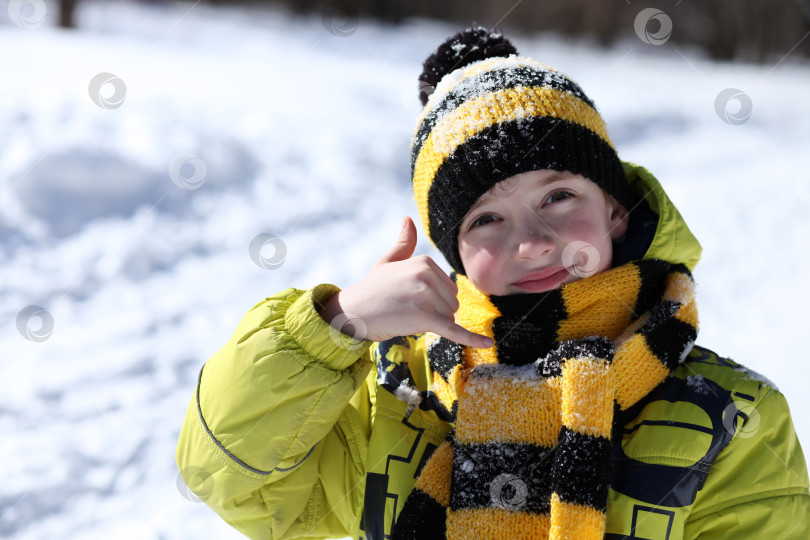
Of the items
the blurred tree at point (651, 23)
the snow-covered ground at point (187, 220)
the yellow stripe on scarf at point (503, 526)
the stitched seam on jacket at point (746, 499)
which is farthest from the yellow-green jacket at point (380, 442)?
the blurred tree at point (651, 23)

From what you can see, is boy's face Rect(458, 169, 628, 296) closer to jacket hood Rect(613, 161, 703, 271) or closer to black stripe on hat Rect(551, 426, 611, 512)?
jacket hood Rect(613, 161, 703, 271)

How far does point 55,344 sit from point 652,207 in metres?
2.13

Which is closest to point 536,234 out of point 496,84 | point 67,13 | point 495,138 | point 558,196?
point 558,196

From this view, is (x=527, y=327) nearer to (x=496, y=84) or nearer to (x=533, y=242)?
(x=533, y=242)

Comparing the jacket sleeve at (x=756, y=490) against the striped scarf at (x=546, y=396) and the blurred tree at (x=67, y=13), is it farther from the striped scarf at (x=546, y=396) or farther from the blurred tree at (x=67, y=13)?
the blurred tree at (x=67, y=13)

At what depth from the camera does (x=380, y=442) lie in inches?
54.6

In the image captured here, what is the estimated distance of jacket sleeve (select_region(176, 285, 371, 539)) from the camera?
1.28 metres

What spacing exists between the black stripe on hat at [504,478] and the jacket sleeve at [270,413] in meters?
0.26

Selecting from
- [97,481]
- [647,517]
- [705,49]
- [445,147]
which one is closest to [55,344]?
[97,481]

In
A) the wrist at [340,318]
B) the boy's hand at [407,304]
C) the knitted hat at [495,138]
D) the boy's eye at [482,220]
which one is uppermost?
the knitted hat at [495,138]

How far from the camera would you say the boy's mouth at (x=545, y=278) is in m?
1.31

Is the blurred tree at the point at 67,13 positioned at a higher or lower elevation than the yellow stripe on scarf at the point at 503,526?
higher

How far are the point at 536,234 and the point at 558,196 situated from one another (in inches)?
4.9

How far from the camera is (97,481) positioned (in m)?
1.94
